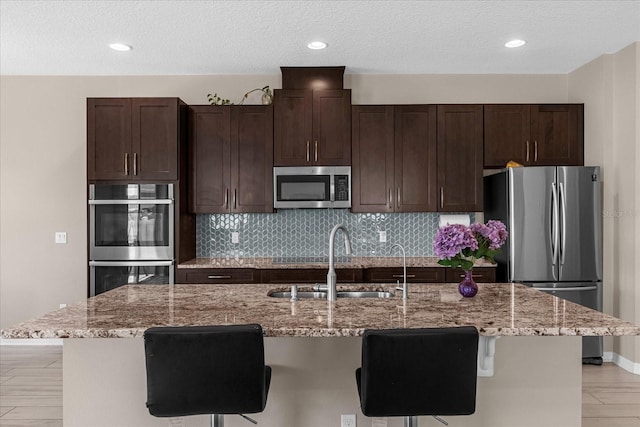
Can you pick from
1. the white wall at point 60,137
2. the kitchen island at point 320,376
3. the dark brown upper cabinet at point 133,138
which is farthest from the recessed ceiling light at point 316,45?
the kitchen island at point 320,376

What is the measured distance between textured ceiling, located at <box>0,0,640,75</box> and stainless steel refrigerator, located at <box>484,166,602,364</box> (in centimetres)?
106

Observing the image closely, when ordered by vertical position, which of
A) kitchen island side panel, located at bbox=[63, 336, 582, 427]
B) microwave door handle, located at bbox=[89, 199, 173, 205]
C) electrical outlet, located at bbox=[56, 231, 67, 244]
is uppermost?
microwave door handle, located at bbox=[89, 199, 173, 205]

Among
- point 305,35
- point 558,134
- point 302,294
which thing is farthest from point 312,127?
point 558,134

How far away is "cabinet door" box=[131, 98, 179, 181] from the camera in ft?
13.6

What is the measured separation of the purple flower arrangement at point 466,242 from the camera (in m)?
2.28

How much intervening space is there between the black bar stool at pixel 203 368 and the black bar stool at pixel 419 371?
38 centimetres

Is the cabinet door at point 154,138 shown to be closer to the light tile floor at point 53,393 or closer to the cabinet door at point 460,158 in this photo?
the light tile floor at point 53,393

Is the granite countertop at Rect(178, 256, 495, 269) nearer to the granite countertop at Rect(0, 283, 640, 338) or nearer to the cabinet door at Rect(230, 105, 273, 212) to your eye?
the cabinet door at Rect(230, 105, 273, 212)

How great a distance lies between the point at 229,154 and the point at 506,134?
99.3 inches

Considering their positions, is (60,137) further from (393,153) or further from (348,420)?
(348,420)

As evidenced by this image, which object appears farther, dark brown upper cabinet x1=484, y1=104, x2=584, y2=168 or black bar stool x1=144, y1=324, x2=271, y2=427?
dark brown upper cabinet x1=484, y1=104, x2=584, y2=168

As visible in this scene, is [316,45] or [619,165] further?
[619,165]

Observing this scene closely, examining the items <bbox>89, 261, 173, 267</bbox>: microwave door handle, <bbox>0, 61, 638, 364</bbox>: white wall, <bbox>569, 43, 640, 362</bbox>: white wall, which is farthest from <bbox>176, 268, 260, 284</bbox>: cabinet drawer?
<bbox>569, 43, 640, 362</bbox>: white wall

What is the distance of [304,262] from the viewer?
4.34 meters
